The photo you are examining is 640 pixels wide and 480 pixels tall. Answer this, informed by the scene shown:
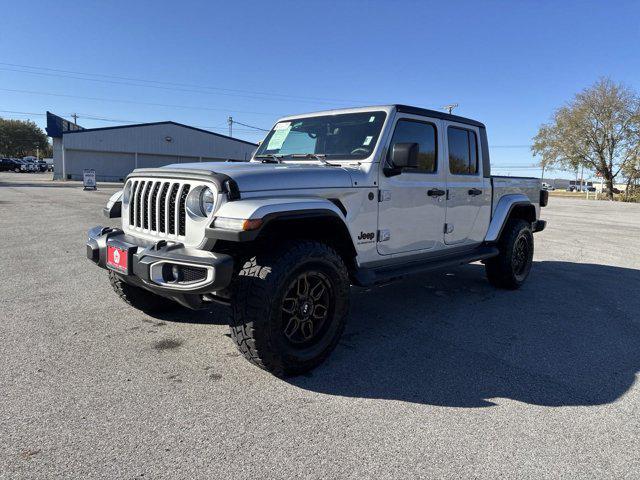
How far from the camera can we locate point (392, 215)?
4.01m

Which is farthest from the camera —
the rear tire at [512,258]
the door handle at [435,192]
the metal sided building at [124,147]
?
the metal sided building at [124,147]

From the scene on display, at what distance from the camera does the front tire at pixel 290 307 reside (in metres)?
2.89

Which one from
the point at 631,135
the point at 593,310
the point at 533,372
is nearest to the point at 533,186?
the point at 593,310

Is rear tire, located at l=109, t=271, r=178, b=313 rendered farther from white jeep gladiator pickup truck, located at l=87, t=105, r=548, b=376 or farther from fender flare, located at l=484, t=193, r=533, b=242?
fender flare, located at l=484, t=193, r=533, b=242

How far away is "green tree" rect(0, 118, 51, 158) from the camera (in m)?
77.1

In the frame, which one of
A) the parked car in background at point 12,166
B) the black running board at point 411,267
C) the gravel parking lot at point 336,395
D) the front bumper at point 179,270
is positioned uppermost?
the parked car in background at point 12,166

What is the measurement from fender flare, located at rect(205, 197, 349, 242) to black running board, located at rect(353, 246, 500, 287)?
72 centimetres

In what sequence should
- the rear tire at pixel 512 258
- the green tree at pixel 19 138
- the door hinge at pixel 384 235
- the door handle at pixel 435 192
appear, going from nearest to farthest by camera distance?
the door hinge at pixel 384 235, the door handle at pixel 435 192, the rear tire at pixel 512 258, the green tree at pixel 19 138

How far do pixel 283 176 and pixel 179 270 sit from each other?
3.12ft

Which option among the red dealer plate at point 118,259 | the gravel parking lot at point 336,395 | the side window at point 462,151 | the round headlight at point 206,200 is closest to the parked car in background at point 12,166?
the gravel parking lot at point 336,395

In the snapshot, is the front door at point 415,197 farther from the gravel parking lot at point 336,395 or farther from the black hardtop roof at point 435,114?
the gravel parking lot at point 336,395

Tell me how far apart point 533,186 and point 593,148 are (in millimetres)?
46624

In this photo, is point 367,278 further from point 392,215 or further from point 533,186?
point 533,186

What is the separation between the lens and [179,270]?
287cm
